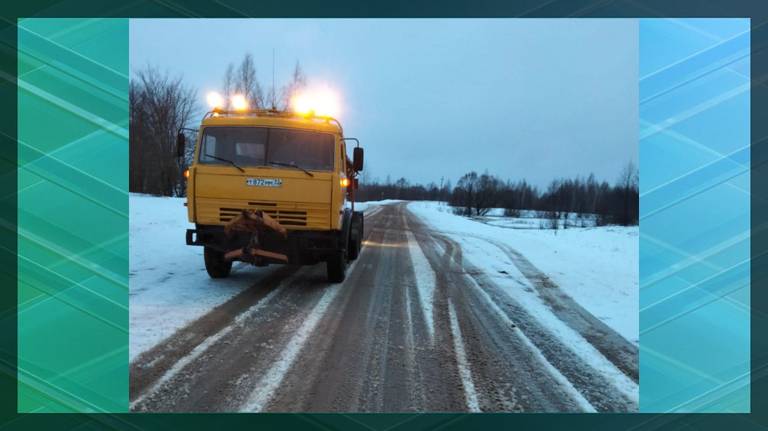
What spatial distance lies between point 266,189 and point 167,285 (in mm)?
1986

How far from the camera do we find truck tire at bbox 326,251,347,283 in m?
6.03

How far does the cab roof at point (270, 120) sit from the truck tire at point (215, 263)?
194cm

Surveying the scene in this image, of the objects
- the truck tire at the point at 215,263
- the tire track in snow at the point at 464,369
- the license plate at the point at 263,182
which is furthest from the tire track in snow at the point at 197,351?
the tire track in snow at the point at 464,369

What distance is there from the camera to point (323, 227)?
17.6 feet

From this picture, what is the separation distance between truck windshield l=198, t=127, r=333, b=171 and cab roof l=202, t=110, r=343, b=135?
8 centimetres

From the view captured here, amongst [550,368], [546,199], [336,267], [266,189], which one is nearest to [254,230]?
[266,189]

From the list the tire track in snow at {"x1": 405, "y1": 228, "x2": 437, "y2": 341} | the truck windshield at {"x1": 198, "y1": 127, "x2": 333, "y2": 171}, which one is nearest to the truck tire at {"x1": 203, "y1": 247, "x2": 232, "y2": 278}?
the truck windshield at {"x1": 198, "y1": 127, "x2": 333, "y2": 171}

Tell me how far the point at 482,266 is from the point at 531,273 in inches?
40.1

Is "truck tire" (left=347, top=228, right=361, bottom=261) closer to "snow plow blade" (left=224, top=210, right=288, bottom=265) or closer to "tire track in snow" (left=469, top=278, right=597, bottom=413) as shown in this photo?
"snow plow blade" (left=224, top=210, right=288, bottom=265)

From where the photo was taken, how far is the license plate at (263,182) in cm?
525

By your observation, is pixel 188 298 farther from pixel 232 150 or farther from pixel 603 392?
pixel 603 392

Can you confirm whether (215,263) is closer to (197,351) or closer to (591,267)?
(197,351)

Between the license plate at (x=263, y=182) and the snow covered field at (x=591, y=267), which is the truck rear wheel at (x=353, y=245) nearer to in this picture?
the license plate at (x=263, y=182)

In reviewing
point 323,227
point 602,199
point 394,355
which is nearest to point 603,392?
point 394,355
